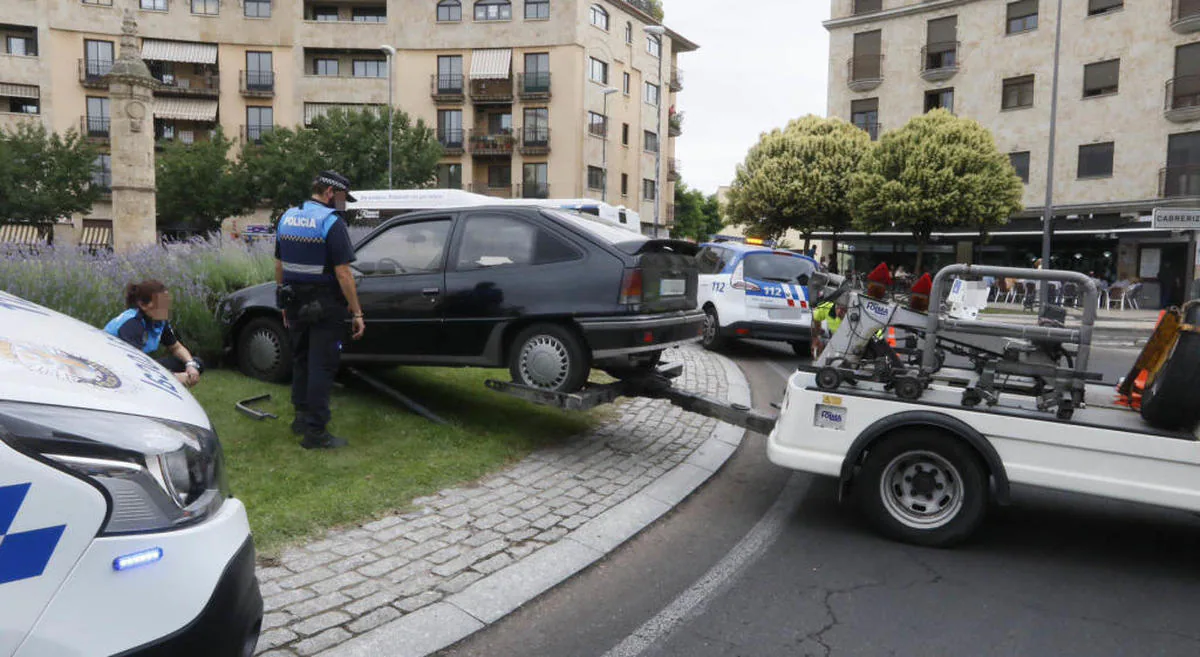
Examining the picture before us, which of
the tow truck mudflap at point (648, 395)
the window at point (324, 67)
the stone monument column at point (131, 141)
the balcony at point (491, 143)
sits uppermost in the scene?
the window at point (324, 67)

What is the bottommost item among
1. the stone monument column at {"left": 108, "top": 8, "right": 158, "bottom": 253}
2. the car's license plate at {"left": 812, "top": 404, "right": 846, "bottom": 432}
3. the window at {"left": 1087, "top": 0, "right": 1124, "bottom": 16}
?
the car's license plate at {"left": 812, "top": 404, "right": 846, "bottom": 432}

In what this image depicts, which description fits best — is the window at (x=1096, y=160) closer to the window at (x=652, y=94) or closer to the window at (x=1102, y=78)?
the window at (x=1102, y=78)

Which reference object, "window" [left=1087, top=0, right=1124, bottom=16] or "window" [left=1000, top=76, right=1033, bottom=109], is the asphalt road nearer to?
"window" [left=1087, top=0, right=1124, bottom=16]

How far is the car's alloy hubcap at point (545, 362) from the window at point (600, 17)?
149ft

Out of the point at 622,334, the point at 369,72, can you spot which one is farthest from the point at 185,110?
the point at 622,334

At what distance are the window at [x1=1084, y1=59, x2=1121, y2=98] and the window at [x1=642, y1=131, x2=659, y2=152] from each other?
83.3 ft

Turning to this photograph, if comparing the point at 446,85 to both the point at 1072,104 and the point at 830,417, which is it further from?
the point at 830,417

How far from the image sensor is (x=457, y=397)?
284 inches

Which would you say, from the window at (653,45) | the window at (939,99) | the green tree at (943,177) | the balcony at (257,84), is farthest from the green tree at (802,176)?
the balcony at (257,84)

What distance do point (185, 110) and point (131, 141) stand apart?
32137mm

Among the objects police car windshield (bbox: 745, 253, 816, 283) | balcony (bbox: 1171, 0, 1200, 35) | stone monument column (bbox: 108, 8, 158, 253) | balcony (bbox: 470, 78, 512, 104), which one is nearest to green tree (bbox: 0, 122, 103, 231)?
balcony (bbox: 470, 78, 512, 104)

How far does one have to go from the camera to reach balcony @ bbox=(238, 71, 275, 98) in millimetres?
46906

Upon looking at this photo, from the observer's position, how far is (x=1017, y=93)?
36156 mm

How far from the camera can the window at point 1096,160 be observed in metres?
33.3
